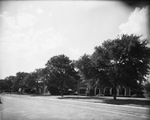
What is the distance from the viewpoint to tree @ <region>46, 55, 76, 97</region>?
→ 44188 mm

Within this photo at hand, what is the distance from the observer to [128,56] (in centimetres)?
2611

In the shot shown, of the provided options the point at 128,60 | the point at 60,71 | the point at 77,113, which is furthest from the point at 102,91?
the point at 77,113

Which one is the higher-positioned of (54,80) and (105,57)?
(105,57)

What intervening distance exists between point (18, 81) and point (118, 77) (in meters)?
73.0

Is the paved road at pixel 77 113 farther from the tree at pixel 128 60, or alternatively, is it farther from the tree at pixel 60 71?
the tree at pixel 60 71

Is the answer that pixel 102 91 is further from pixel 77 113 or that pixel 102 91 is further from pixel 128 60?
pixel 77 113

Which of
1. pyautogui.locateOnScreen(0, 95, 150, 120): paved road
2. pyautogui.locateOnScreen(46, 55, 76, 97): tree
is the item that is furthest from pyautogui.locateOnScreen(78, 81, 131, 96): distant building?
pyautogui.locateOnScreen(0, 95, 150, 120): paved road

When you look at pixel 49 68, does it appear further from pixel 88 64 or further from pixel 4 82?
pixel 4 82

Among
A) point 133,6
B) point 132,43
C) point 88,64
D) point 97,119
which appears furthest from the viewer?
point 88,64

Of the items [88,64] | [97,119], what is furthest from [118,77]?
[97,119]

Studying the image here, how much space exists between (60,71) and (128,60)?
23076 mm

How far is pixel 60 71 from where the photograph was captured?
1785 inches

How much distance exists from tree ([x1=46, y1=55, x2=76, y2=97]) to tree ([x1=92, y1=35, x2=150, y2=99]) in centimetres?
1874

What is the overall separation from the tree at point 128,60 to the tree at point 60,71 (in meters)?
18.7
